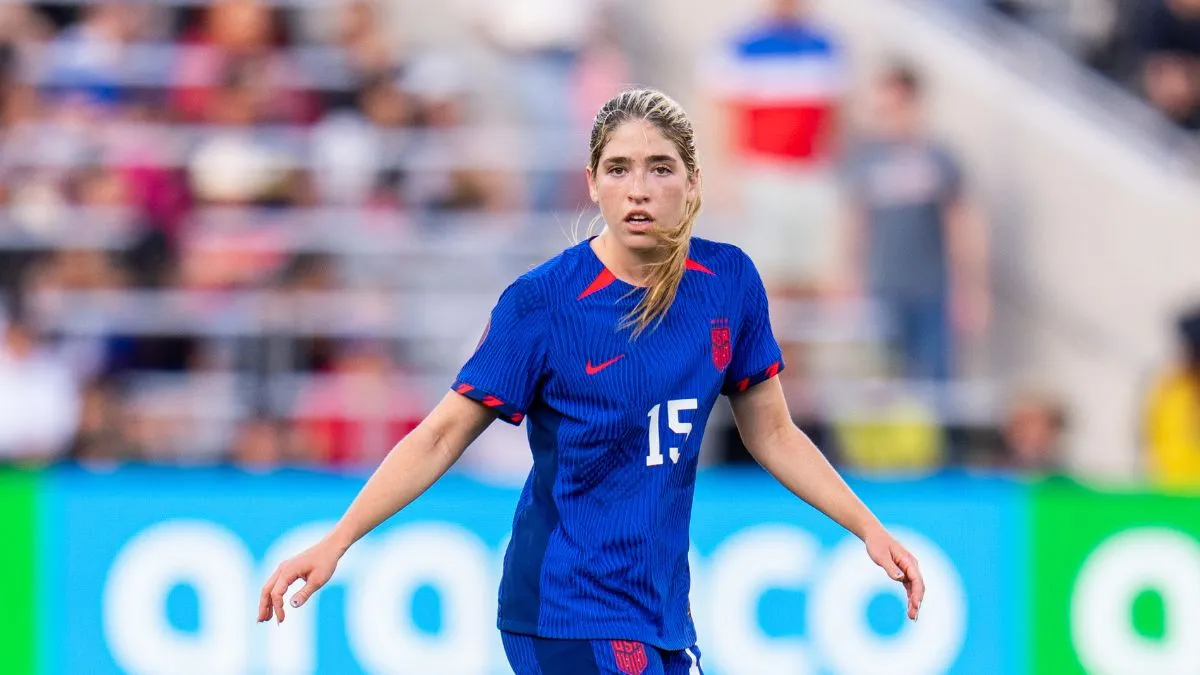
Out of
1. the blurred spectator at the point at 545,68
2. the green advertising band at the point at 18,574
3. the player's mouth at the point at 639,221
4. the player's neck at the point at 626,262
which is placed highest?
the blurred spectator at the point at 545,68

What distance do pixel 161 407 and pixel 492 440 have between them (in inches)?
67.0

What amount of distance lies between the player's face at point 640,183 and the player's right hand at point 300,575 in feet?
2.89

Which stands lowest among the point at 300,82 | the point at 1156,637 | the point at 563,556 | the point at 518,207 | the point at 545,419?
the point at 1156,637

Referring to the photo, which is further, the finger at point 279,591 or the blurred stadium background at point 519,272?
the blurred stadium background at point 519,272

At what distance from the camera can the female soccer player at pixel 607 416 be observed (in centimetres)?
399

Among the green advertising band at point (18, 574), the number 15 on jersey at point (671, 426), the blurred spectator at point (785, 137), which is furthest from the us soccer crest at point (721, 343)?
the blurred spectator at point (785, 137)

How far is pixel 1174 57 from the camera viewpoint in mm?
11391

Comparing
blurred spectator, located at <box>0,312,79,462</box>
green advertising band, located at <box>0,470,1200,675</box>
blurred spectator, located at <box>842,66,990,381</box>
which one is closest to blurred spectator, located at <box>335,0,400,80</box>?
blurred spectator, located at <box>0,312,79,462</box>

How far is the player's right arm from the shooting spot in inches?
157

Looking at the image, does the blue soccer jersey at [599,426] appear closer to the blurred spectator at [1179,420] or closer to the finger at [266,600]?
the finger at [266,600]

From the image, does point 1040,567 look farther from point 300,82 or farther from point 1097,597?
point 300,82

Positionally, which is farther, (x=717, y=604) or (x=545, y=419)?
(x=717, y=604)

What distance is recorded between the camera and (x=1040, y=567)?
25.2 ft

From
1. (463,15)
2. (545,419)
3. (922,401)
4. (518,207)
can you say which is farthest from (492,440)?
(545,419)
